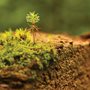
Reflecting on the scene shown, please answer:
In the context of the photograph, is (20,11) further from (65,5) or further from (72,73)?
(72,73)

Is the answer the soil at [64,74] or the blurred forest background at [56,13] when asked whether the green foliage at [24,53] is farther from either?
the blurred forest background at [56,13]

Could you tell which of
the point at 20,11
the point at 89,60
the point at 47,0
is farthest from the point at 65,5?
the point at 89,60

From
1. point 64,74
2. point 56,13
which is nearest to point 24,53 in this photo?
point 64,74

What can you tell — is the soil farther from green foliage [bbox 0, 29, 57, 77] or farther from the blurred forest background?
the blurred forest background

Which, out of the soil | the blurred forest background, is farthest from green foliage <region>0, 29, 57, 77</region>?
the blurred forest background

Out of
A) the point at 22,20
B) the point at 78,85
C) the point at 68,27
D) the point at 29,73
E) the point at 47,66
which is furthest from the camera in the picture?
the point at 68,27

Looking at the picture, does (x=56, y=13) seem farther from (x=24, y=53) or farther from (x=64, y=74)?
(x=24, y=53)

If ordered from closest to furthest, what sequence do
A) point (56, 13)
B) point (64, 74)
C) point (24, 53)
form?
point (24, 53) → point (64, 74) → point (56, 13)
